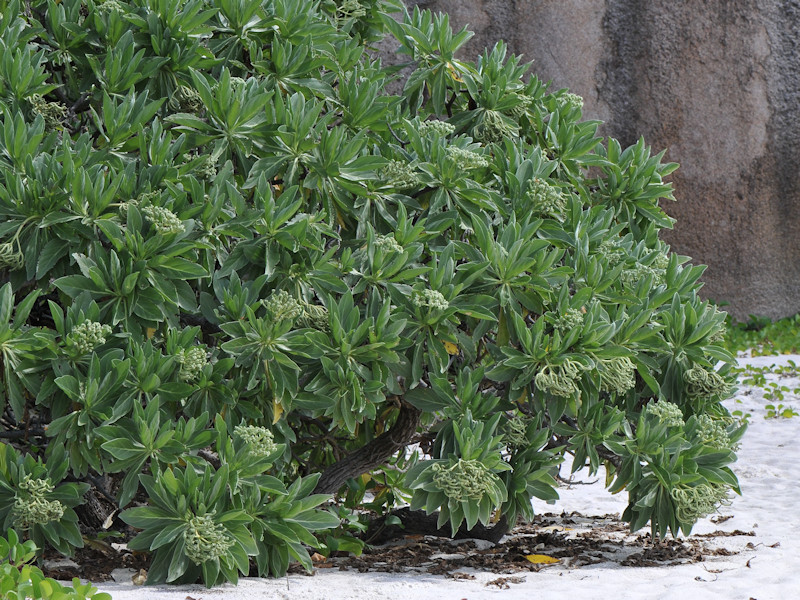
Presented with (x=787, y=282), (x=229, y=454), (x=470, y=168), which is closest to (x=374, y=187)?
(x=470, y=168)

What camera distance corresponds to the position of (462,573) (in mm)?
3496

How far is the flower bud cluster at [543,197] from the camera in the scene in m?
3.48

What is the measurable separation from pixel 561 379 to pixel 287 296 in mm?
1009

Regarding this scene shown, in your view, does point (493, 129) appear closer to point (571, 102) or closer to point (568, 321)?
point (571, 102)

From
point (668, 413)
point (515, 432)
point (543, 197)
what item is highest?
point (543, 197)

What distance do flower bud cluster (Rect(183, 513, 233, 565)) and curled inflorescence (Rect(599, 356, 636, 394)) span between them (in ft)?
4.81

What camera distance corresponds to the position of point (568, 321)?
3254 millimetres

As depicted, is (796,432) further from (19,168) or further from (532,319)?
(19,168)

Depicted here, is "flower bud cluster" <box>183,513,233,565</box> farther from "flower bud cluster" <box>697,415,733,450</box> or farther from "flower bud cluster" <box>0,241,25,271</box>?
"flower bud cluster" <box>697,415,733,450</box>

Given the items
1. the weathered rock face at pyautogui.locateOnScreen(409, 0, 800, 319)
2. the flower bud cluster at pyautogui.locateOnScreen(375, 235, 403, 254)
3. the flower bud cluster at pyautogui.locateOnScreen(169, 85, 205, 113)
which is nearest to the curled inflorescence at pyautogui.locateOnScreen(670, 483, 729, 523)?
A: the flower bud cluster at pyautogui.locateOnScreen(375, 235, 403, 254)

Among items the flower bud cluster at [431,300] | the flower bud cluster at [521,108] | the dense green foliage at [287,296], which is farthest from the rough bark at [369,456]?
the flower bud cluster at [521,108]

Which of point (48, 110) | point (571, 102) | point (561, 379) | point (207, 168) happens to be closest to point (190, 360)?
point (207, 168)

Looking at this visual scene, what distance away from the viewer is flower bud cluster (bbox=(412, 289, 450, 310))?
3.09 meters

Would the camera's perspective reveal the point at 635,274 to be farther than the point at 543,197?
Yes
